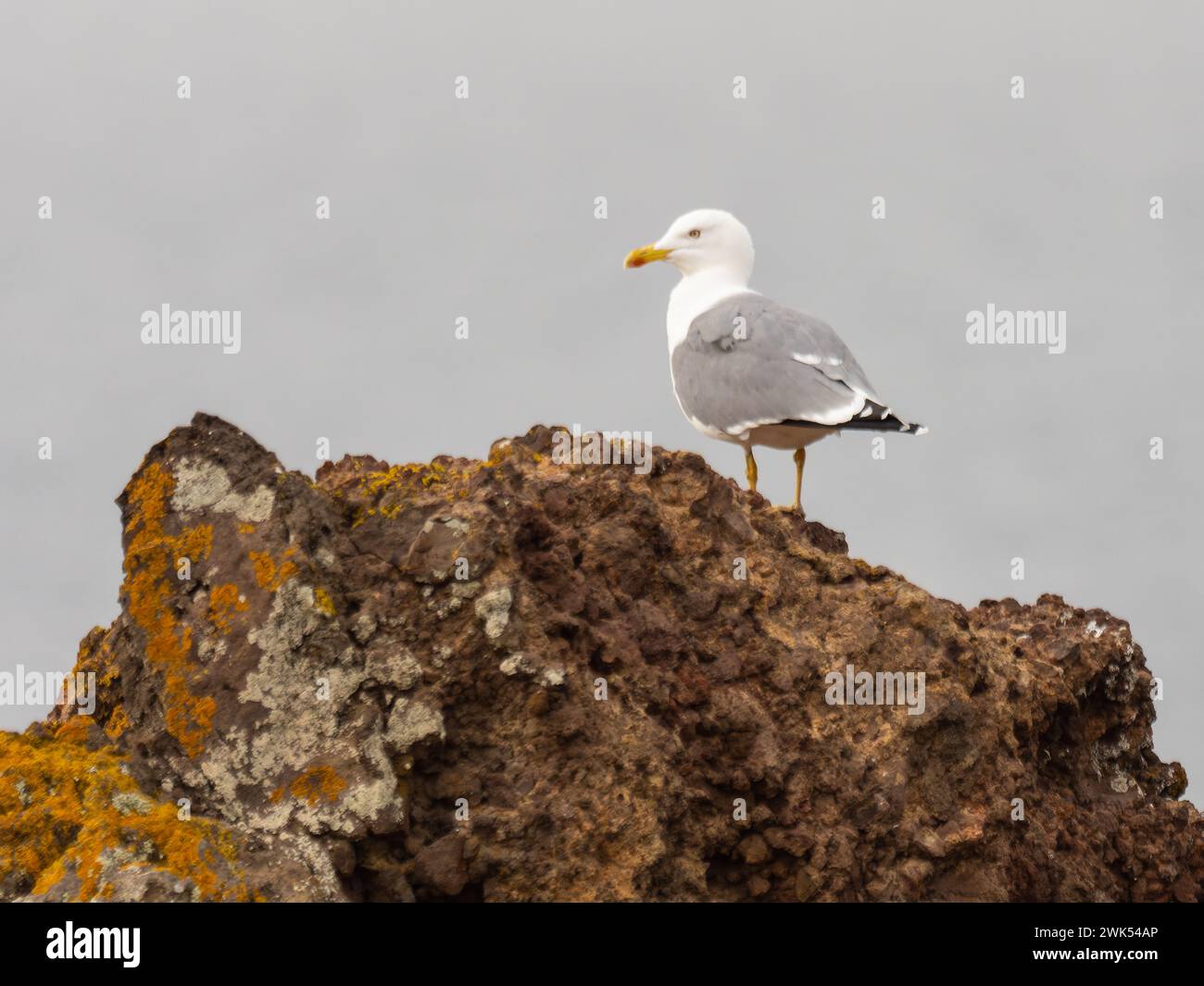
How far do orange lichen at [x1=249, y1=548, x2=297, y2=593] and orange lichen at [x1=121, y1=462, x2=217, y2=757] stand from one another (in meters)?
0.32

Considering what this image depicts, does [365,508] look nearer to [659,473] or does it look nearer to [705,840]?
[659,473]

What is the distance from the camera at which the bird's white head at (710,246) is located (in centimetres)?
1548

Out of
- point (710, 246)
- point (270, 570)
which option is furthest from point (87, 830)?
point (710, 246)

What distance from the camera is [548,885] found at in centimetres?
823

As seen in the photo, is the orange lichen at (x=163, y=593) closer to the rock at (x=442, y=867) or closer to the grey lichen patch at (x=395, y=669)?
the grey lichen patch at (x=395, y=669)

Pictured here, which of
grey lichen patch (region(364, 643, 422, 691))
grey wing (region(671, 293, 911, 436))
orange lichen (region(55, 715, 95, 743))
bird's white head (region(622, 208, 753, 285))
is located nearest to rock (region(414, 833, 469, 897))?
grey lichen patch (region(364, 643, 422, 691))

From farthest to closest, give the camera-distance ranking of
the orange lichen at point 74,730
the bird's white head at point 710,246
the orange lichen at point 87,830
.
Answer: the bird's white head at point 710,246, the orange lichen at point 74,730, the orange lichen at point 87,830

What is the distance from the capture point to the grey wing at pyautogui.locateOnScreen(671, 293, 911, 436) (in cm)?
1338

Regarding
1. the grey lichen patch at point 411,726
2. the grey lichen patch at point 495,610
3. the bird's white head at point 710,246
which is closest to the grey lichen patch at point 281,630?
the grey lichen patch at point 411,726

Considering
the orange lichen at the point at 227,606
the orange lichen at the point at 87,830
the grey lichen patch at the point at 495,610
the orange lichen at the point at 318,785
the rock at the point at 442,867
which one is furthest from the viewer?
the grey lichen patch at the point at 495,610

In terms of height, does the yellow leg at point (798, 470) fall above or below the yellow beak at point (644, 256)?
below

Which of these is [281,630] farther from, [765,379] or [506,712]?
[765,379]

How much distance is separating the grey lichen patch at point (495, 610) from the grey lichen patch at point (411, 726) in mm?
511

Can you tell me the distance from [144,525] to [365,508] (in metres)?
1.19
